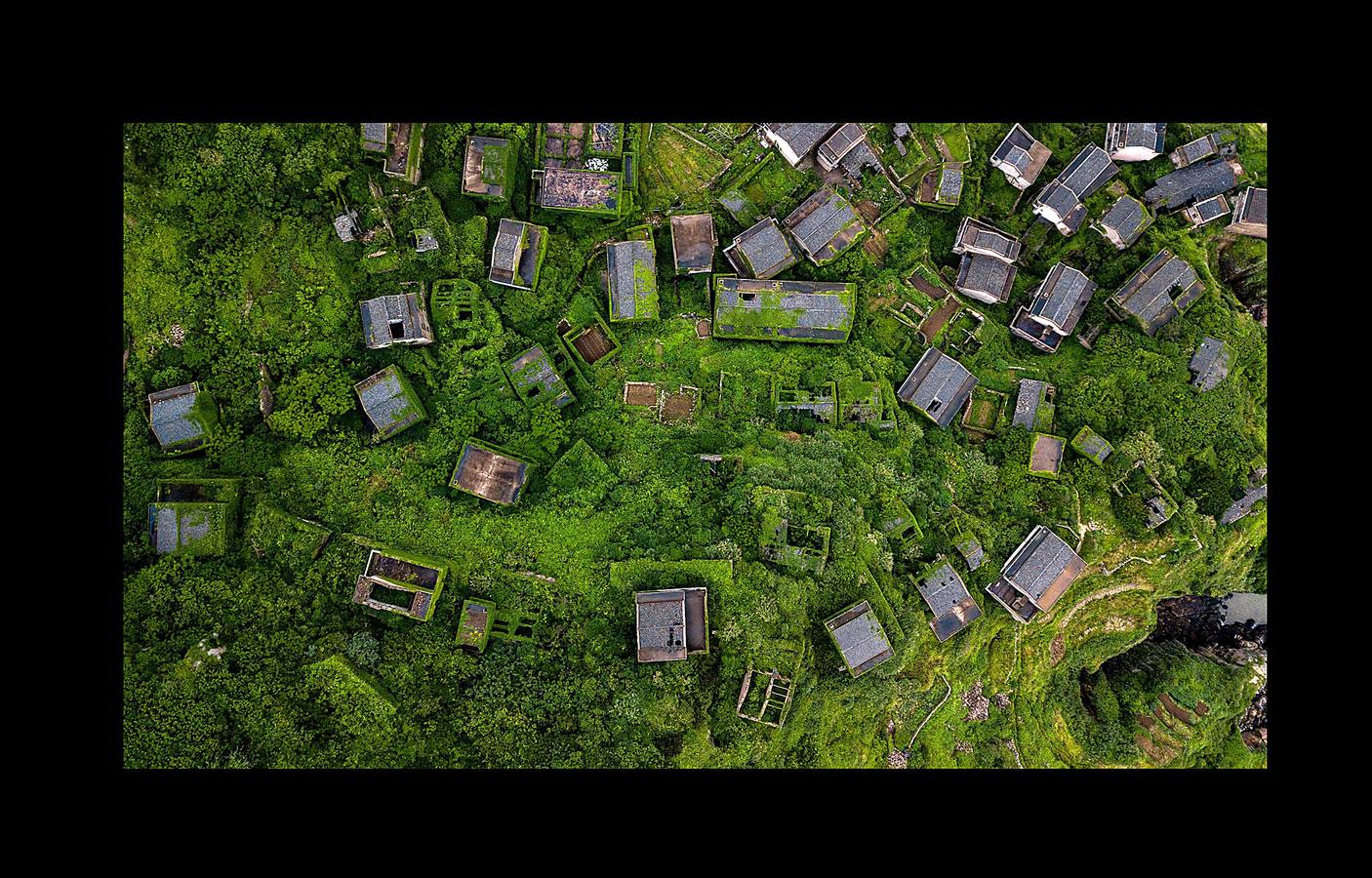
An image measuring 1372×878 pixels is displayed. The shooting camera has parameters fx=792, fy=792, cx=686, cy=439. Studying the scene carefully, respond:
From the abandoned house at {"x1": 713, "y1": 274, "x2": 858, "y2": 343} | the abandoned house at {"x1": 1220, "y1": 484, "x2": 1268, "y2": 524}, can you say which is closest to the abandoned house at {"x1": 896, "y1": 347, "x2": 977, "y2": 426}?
the abandoned house at {"x1": 713, "y1": 274, "x2": 858, "y2": 343}

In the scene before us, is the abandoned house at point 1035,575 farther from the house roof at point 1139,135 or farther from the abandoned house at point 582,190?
the abandoned house at point 582,190

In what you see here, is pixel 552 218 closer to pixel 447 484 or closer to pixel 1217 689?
pixel 447 484

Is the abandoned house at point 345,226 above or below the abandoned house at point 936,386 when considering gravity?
above

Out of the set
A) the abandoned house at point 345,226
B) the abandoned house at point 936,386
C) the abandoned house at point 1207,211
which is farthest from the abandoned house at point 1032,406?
the abandoned house at point 345,226

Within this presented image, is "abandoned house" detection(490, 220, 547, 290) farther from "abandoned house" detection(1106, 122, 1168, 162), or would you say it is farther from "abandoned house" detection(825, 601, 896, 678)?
"abandoned house" detection(1106, 122, 1168, 162)

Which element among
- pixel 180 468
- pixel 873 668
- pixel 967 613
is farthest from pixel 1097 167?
pixel 180 468
